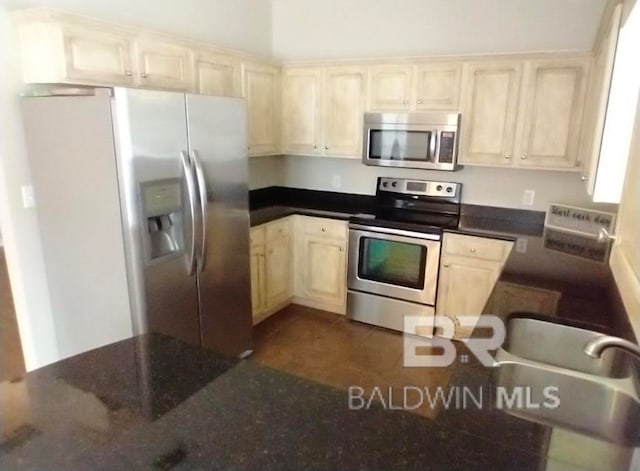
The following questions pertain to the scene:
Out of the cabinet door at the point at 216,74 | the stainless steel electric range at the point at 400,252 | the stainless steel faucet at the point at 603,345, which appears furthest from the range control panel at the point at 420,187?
the stainless steel faucet at the point at 603,345

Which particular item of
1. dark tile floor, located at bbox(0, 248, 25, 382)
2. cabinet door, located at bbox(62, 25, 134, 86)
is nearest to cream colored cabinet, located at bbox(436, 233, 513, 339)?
cabinet door, located at bbox(62, 25, 134, 86)

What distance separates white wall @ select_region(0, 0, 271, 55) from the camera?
2643 millimetres

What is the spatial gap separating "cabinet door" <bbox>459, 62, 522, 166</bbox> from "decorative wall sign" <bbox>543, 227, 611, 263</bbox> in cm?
62

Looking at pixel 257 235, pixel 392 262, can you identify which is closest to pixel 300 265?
pixel 257 235

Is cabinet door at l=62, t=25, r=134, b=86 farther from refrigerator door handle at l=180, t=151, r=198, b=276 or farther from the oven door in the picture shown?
the oven door

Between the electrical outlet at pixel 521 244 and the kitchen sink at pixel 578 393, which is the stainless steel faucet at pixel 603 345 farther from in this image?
the electrical outlet at pixel 521 244

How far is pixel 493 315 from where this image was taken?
5.31 ft

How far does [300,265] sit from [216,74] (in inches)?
67.1

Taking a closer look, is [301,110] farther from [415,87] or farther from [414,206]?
[414,206]

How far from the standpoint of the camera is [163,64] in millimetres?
2783

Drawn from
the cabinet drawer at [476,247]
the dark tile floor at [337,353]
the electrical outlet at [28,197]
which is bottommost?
the dark tile floor at [337,353]

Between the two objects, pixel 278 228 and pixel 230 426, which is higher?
pixel 230 426

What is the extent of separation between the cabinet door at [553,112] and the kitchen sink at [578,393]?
1925mm

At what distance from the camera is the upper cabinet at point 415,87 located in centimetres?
326
